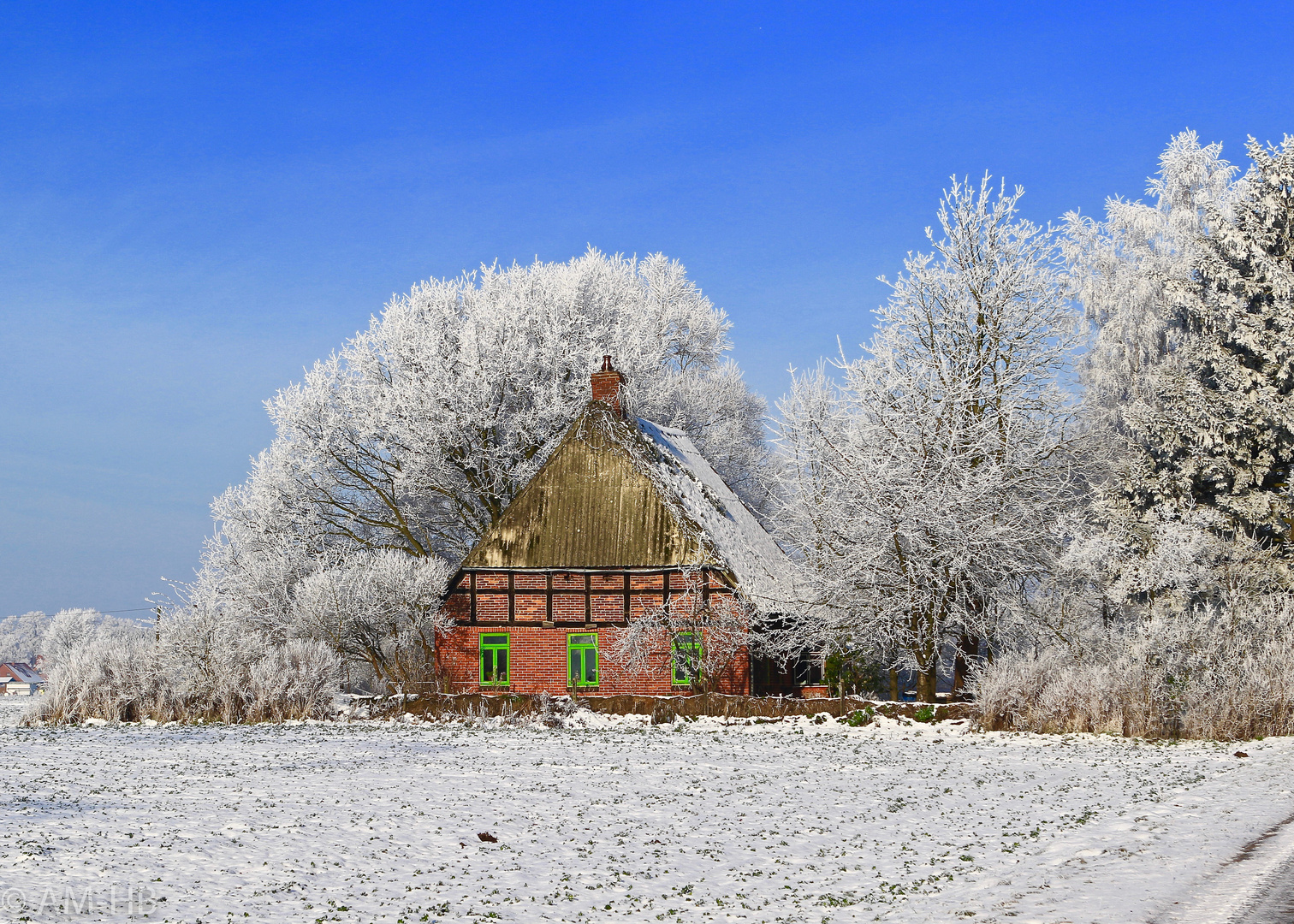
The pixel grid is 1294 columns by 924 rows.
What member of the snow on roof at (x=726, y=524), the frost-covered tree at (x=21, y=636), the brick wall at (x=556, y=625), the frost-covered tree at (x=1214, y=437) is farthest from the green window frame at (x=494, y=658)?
the frost-covered tree at (x=21, y=636)

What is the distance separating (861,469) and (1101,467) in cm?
911

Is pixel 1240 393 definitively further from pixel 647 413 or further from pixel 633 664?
pixel 647 413

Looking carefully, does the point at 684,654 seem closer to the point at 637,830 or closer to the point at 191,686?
the point at 191,686

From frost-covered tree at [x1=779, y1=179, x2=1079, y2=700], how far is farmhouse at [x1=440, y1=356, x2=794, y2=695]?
7.22 ft

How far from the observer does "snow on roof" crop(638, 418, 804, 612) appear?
76.6 feet

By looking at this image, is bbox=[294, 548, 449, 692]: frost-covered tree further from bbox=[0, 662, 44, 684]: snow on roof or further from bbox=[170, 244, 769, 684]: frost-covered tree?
bbox=[0, 662, 44, 684]: snow on roof

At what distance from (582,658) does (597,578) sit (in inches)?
76.7

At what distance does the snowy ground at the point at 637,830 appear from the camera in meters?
6.70

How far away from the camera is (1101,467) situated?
26344 mm

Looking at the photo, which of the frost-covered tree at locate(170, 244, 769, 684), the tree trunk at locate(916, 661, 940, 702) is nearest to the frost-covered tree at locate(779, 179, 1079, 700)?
the tree trunk at locate(916, 661, 940, 702)

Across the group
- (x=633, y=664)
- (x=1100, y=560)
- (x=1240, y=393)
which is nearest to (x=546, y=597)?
(x=633, y=664)

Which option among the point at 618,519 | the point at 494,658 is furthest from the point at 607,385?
the point at 494,658

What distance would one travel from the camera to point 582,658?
2448 centimetres

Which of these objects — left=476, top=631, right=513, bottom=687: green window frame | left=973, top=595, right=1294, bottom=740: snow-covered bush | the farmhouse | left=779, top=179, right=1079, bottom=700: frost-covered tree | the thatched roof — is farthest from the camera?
left=476, top=631, right=513, bottom=687: green window frame
